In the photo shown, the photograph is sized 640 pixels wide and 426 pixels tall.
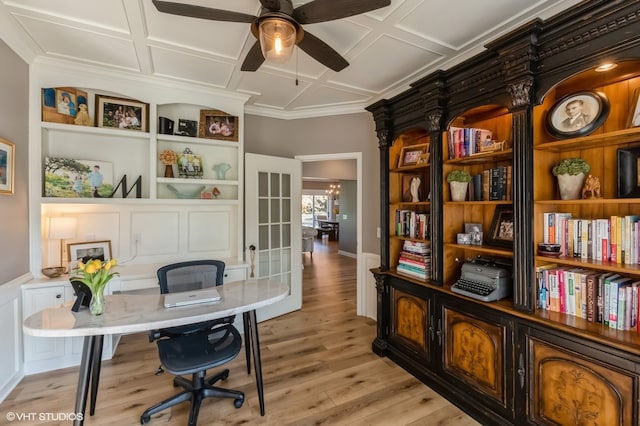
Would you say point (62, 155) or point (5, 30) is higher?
point (5, 30)

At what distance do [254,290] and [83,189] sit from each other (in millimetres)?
2155

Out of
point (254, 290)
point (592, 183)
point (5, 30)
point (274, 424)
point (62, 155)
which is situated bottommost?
point (274, 424)

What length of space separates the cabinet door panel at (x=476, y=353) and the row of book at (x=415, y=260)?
39 centimetres

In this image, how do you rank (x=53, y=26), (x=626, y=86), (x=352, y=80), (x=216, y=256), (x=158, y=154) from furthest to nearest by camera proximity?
1. (x=216, y=256)
2. (x=158, y=154)
3. (x=352, y=80)
4. (x=53, y=26)
5. (x=626, y=86)

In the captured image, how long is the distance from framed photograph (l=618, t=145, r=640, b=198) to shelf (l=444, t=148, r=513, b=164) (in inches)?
21.4

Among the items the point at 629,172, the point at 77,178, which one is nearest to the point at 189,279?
the point at 77,178

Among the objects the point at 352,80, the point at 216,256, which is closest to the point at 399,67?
the point at 352,80

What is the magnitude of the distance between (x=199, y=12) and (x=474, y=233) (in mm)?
2373

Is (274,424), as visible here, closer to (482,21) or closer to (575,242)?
(575,242)

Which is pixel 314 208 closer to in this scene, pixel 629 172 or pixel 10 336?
pixel 10 336

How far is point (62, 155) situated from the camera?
9.83 ft

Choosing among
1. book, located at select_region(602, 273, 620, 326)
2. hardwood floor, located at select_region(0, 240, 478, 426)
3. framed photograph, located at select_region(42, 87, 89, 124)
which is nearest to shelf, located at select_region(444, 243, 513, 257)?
book, located at select_region(602, 273, 620, 326)

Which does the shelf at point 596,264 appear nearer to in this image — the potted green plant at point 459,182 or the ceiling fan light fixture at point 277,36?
the potted green plant at point 459,182

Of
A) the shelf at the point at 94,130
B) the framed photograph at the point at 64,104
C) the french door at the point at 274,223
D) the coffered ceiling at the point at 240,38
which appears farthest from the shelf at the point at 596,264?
the framed photograph at the point at 64,104
